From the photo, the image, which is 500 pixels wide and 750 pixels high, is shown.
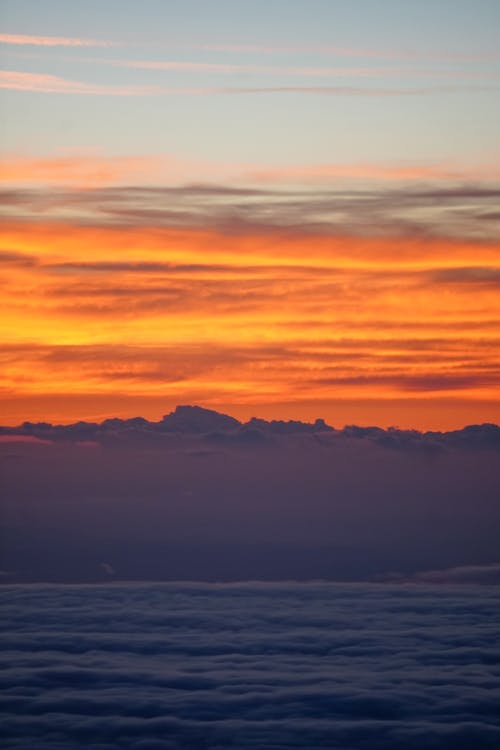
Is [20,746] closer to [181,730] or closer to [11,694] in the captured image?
[181,730]

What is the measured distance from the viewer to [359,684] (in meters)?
175

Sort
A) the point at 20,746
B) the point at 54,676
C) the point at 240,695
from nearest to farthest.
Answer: the point at 20,746 < the point at 240,695 < the point at 54,676

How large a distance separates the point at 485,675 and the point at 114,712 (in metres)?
60.8

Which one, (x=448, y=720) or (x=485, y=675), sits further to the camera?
(x=485, y=675)

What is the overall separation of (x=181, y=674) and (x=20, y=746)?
50.3 m

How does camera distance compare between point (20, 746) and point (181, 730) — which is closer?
point (20, 746)

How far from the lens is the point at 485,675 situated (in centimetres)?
18100

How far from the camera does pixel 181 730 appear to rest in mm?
148875

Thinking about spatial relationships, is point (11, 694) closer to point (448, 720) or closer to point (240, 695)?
point (240, 695)

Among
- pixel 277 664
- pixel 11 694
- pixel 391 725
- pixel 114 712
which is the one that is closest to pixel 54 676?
pixel 11 694

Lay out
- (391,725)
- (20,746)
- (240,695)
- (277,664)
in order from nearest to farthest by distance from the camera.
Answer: (20,746), (391,725), (240,695), (277,664)

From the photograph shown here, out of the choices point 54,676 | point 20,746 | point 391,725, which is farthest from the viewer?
point 54,676

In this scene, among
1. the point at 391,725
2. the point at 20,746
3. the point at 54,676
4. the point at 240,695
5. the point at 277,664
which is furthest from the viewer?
the point at 277,664

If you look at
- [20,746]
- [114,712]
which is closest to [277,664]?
[114,712]
